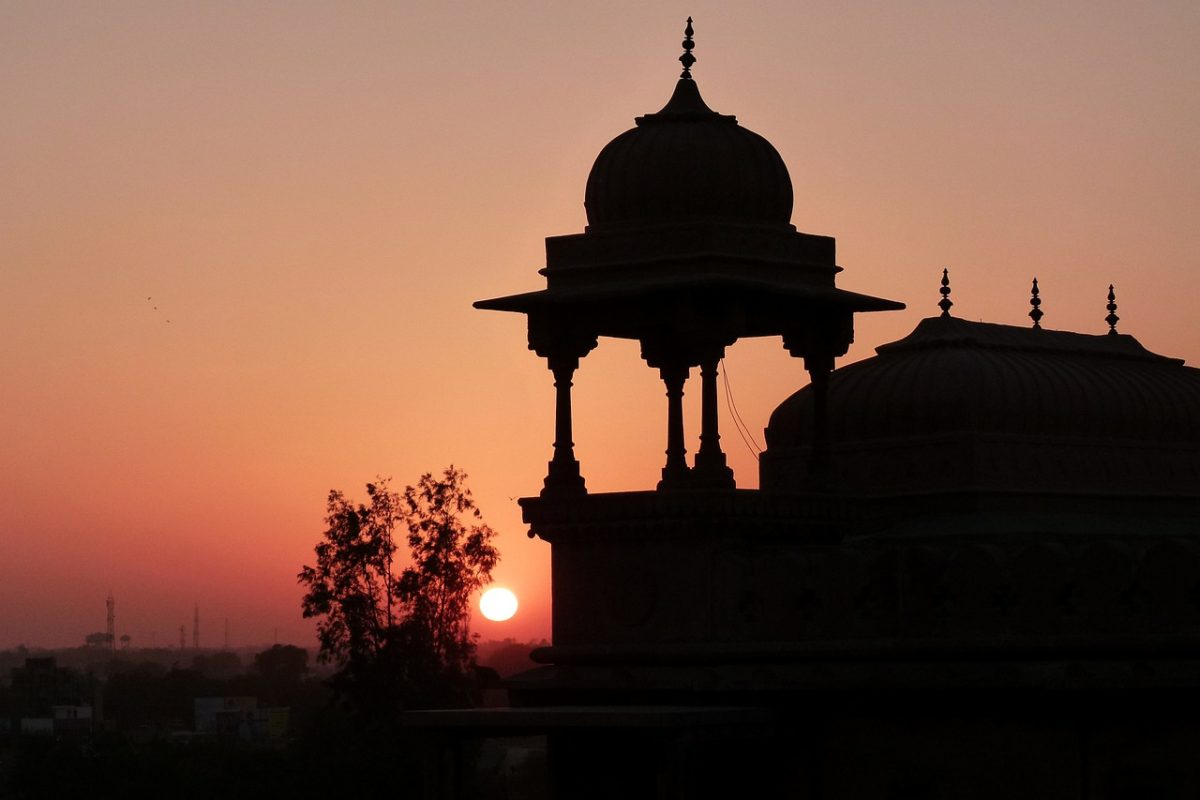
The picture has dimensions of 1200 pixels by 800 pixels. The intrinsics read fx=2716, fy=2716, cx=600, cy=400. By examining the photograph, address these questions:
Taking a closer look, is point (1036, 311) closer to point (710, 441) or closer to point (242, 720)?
point (710, 441)

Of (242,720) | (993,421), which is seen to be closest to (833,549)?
(993,421)

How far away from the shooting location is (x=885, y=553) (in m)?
27.1

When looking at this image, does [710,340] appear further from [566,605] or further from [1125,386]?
[1125,386]

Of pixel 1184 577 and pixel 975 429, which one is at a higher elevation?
pixel 975 429

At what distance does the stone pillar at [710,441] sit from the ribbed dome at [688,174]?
1.63 meters

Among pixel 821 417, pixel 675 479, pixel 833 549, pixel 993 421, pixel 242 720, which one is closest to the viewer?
pixel 833 549

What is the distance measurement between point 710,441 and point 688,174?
9.45ft

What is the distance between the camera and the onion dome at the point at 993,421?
101 ft

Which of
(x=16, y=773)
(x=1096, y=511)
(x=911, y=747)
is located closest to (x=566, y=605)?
(x=911, y=747)

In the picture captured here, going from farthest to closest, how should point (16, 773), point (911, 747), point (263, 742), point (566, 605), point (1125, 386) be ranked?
point (263, 742)
point (16, 773)
point (1125, 386)
point (566, 605)
point (911, 747)

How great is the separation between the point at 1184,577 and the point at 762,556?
473 cm

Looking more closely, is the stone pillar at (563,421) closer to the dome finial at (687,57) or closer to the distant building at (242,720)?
the dome finial at (687,57)

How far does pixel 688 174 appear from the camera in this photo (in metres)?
29.0

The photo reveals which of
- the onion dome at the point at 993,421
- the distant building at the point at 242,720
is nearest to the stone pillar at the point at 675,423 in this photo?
the onion dome at the point at 993,421
